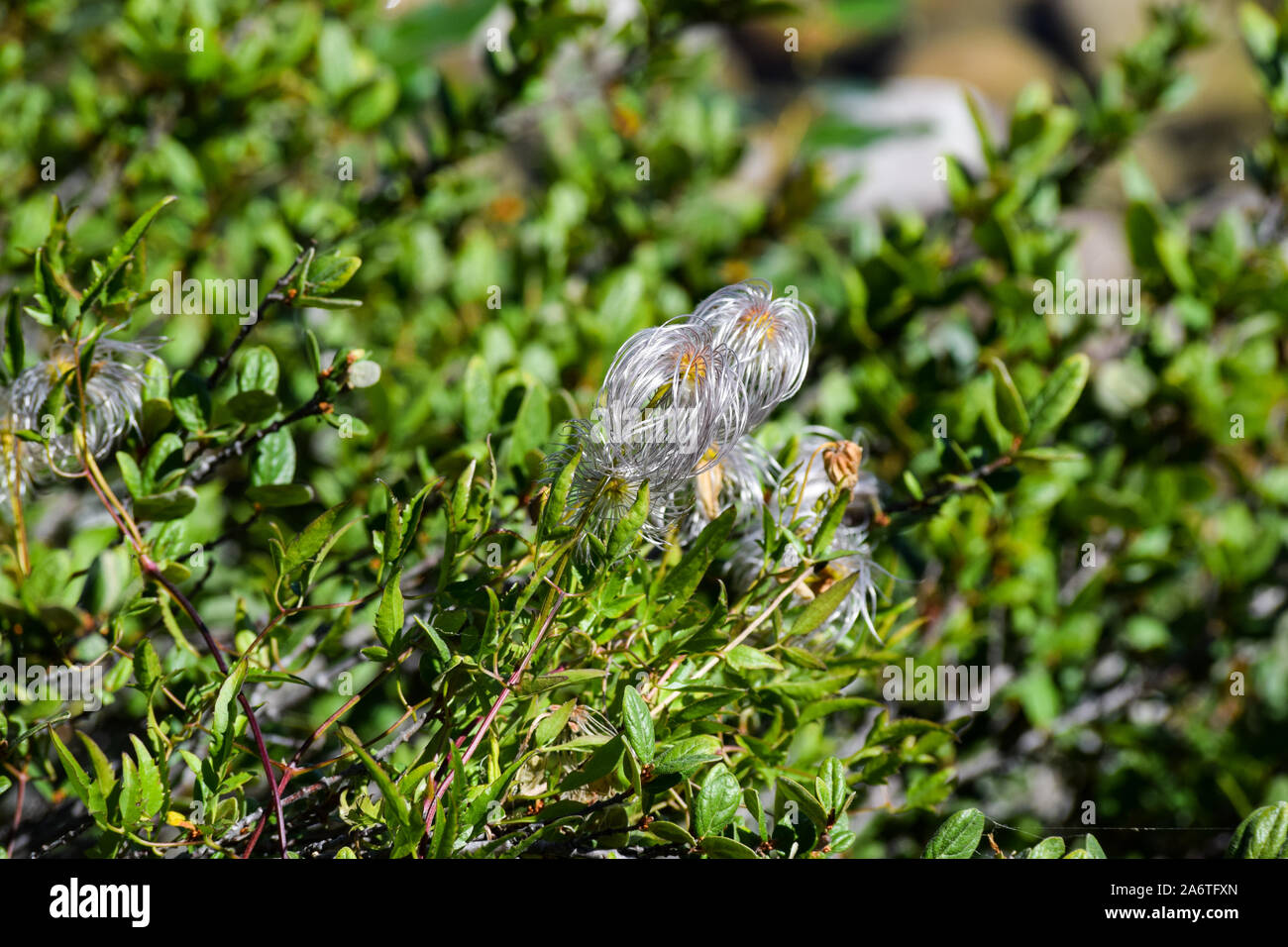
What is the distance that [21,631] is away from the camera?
128cm

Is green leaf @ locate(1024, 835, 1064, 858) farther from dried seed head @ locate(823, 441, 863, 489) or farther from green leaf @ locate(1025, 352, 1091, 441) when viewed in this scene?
green leaf @ locate(1025, 352, 1091, 441)

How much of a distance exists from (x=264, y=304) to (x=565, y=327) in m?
0.90

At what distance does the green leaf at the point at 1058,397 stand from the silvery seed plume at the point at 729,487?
383mm

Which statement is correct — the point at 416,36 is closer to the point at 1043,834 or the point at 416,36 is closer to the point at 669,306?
the point at 669,306

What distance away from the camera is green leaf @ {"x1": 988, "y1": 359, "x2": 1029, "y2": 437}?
1.38 m

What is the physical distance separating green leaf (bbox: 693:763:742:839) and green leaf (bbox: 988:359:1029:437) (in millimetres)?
661

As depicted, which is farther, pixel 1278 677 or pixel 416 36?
pixel 416 36

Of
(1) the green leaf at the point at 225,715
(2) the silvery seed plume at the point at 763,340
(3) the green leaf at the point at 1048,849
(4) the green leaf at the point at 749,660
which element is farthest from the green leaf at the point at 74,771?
(3) the green leaf at the point at 1048,849

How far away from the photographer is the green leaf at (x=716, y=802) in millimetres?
1035

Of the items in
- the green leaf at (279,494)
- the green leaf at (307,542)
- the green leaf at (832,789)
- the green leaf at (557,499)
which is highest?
the green leaf at (279,494)

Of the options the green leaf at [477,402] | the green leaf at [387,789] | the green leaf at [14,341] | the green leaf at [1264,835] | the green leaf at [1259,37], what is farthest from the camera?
the green leaf at [1259,37]

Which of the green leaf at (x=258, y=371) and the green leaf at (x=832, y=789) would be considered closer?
the green leaf at (x=832, y=789)

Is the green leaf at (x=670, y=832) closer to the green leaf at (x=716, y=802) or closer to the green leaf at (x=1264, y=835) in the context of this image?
the green leaf at (x=716, y=802)
